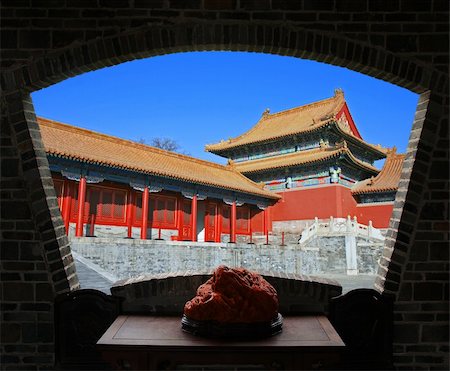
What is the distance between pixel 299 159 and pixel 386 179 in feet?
13.3

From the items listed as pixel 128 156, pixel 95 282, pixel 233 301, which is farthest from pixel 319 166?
pixel 233 301

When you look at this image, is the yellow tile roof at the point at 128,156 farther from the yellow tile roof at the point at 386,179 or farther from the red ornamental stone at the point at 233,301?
the red ornamental stone at the point at 233,301

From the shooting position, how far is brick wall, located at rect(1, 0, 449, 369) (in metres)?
2.55

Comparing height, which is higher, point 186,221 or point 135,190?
point 135,190

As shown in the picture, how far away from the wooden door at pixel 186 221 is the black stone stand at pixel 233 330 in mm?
12930

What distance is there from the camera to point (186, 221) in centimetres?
1556

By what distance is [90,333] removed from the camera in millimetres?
2668

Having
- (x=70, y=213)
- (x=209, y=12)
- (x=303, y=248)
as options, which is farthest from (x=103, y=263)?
(x=209, y=12)

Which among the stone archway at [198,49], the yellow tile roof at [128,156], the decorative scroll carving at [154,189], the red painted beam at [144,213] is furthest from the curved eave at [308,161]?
the stone archway at [198,49]

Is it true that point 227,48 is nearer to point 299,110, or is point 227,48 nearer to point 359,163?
point 359,163

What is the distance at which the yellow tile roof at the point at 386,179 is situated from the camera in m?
17.6

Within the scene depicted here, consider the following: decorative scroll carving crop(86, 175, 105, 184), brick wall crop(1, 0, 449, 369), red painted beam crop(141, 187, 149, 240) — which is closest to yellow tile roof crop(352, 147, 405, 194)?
red painted beam crop(141, 187, 149, 240)

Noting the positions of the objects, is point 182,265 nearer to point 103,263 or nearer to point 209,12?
point 103,263

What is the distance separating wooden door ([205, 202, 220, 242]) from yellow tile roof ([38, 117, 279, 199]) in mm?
1258
